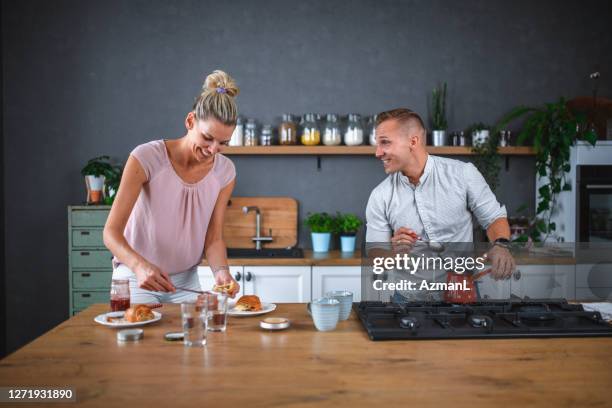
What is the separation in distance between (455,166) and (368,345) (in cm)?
133

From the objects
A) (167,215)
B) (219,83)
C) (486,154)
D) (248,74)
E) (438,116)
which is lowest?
(167,215)

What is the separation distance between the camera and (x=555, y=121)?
4141mm

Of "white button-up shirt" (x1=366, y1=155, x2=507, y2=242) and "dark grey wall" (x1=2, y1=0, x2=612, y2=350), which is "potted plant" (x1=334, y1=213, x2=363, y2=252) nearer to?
"dark grey wall" (x1=2, y1=0, x2=612, y2=350)

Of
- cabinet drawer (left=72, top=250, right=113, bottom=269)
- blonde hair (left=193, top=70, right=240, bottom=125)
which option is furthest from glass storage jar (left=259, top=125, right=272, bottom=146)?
blonde hair (left=193, top=70, right=240, bottom=125)

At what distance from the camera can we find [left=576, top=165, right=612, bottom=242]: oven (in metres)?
3.99

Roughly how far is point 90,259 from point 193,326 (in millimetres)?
2660

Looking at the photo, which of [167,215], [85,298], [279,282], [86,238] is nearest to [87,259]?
[86,238]

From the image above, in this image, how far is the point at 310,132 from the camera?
14.0ft

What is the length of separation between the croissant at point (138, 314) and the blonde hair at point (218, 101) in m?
0.74

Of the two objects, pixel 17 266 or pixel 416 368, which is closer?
pixel 416 368

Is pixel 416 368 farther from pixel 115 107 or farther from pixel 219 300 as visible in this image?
pixel 115 107

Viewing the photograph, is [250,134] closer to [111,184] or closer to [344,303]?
[111,184]

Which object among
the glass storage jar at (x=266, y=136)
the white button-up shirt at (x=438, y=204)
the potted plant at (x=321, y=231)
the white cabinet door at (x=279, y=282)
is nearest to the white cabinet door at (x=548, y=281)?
the white button-up shirt at (x=438, y=204)

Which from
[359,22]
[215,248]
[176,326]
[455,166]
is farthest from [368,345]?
[359,22]
